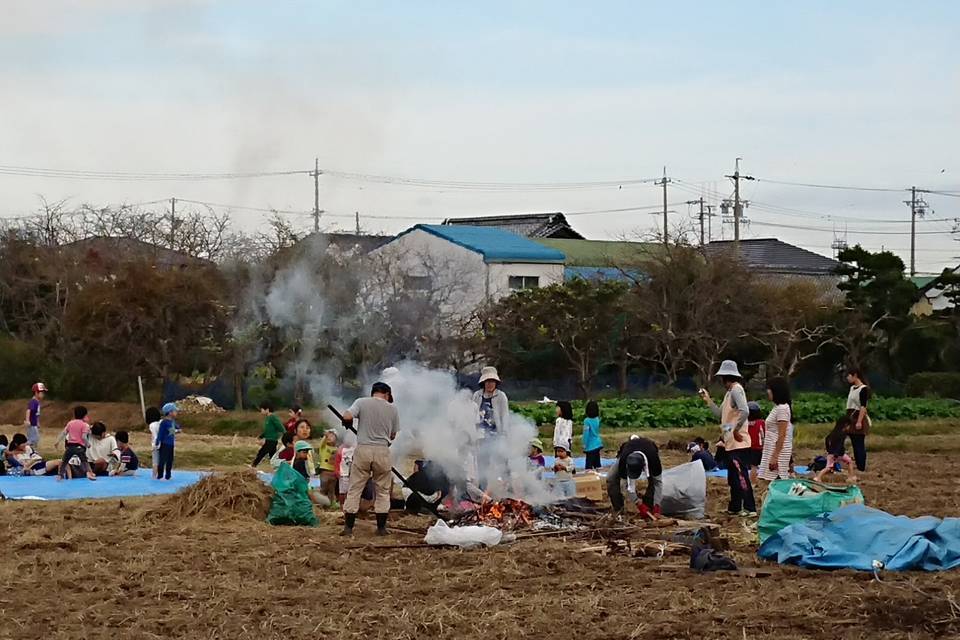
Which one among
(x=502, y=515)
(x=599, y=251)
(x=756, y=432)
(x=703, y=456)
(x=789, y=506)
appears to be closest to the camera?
(x=789, y=506)

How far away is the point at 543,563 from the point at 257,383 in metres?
19.7

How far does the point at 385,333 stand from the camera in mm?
26797

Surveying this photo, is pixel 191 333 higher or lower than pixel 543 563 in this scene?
higher

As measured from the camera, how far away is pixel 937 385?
34.7 metres

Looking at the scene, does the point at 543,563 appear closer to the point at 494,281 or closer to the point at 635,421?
the point at 635,421

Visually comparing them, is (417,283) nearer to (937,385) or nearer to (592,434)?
(937,385)

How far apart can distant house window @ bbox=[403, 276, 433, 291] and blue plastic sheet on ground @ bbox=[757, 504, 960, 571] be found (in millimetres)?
20275

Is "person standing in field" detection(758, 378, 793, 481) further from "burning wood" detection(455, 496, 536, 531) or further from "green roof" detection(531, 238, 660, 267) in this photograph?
"green roof" detection(531, 238, 660, 267)

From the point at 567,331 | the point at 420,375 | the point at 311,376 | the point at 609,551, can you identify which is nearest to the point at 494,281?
the point at 567,331

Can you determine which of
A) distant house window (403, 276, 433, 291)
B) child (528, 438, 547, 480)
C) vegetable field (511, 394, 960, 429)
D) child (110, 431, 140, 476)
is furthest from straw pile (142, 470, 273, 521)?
distant house window (403, 276, 433, 291)

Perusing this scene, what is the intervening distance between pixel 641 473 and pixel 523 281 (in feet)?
89.2

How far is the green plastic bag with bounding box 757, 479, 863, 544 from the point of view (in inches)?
417

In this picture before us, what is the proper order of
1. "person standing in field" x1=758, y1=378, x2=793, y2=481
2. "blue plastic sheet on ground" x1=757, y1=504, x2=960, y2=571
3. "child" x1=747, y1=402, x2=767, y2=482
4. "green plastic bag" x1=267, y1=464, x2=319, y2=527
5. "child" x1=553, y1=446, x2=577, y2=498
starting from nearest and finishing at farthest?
"blue plastic sheet on ground" x1=757, y1=504, x2=960, y2=571, "green plastic bag" x1=267, y1=464, x2=319, y2=527, "person standing in field" x1=758, y1=378, x2=793, y2=481, "child" x1=553, y1=446, x2=577, y2=498, "child" x1=747, y1=402, x2=767, y2=482

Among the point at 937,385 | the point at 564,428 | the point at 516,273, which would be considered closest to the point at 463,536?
the point at 564,428
